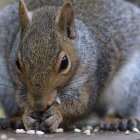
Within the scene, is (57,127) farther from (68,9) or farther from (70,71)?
(68,9)

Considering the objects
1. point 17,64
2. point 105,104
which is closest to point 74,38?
point 17,64

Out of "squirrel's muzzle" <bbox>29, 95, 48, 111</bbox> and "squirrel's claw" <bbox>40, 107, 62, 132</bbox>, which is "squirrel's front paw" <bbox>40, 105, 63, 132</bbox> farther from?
"squirrel's muzzle" <bbox>29, 95, 48, 111</bbox>

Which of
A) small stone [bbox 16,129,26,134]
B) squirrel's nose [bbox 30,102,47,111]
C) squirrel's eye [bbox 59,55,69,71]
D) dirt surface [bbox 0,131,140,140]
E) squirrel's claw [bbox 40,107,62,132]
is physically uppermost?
squirrel's eye [bbox 59,55,69,71]

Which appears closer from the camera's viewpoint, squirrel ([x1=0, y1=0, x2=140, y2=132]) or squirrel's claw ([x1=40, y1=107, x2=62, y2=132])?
squirrel ([x1=0, y1=0, x2=140, y2=132])

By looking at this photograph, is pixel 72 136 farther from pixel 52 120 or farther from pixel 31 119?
pixel 31 119

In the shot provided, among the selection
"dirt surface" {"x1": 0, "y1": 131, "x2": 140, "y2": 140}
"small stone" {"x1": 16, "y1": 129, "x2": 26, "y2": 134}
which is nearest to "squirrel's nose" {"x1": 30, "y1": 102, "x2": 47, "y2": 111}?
"dirt surface" {"x1": 0, "y1": 131, "x2": 140, "y2": 140}

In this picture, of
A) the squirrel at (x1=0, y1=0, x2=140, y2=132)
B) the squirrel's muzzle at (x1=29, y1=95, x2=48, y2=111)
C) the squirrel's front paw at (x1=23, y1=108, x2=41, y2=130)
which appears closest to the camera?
the squirrel's muzzle at (x1=29, y1=95, x2=48, y2=111)

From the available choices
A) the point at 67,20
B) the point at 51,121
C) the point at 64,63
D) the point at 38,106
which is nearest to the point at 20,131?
the point at 51,121

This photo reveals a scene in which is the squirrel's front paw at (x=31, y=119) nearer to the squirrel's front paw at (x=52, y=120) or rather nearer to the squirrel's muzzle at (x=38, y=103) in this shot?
the squirrel's front paw at (x=52, y=120)
